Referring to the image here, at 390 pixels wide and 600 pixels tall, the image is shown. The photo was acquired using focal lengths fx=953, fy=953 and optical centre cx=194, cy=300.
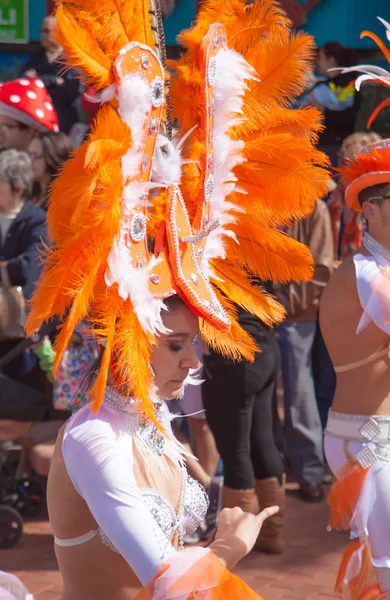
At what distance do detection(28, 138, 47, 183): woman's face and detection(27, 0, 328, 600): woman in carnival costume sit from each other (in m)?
3.20

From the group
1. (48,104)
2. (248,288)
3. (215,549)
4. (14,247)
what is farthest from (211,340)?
(48,104)

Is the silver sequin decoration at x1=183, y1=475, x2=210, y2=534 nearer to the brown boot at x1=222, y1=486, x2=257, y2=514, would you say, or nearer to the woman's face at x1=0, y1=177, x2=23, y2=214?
the brown boot at x1=222, y1=486, x2=257, y2=514

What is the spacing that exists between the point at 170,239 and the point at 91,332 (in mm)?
325

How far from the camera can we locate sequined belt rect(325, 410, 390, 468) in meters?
3.42

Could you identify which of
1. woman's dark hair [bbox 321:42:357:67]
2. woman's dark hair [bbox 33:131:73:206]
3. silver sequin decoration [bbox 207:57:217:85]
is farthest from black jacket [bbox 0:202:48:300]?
woman's dark hair [bbox 321:42:357:67]

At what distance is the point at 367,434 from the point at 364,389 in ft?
0.57

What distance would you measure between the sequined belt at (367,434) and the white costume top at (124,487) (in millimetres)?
1165

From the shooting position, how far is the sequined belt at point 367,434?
3418 millimetres

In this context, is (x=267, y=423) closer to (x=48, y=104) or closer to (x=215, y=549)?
(x=48, y=104)

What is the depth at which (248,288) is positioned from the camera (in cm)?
264

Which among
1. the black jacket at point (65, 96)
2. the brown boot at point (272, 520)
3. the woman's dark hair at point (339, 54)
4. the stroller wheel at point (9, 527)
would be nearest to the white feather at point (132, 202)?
the brown boot at point (272, 520)

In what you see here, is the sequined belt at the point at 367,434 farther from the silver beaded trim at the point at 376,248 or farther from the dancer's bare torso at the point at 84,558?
the dancer's bare torso at the point at 84,558

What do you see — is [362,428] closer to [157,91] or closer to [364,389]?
A: [364,389]

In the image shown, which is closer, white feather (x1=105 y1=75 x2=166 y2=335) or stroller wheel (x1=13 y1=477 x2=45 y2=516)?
white feather (x1=105 y1=75 x2=166 y2=335)
